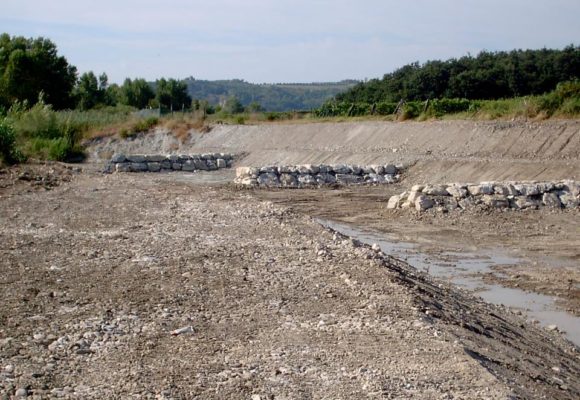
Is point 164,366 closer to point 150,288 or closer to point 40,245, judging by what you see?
point 150,288

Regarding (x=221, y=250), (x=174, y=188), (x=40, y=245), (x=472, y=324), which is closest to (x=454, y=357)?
(x=472, y=324)

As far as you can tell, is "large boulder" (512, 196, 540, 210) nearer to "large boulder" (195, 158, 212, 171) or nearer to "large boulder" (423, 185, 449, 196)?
"large boulder" (423, 185, 449, 196)

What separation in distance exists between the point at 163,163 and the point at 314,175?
28.1 ft

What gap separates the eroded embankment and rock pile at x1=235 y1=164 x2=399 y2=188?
43.4 inches

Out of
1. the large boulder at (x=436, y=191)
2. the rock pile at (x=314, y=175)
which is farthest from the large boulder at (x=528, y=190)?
the rock pile at (x=314, y=175)

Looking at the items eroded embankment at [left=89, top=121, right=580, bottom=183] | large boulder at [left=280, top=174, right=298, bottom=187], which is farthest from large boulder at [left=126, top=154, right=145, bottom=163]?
large boulder at [left=280, top=174, right=298, bottom=187]

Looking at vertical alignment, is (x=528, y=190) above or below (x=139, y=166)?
above

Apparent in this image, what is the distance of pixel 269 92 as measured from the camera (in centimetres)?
14025

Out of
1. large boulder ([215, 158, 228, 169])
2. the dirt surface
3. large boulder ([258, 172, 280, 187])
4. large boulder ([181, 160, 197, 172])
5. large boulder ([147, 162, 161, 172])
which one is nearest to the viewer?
the dirt surface

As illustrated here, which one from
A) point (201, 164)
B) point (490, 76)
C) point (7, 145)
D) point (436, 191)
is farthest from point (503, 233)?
point (490, 76)

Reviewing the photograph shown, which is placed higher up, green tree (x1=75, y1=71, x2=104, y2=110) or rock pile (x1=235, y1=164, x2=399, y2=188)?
green tree (x1=75, y1=71, x2=104, y2=110)

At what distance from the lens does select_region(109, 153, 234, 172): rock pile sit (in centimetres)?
3203

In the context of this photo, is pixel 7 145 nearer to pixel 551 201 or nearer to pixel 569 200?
pixel 551 201

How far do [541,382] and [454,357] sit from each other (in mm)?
817
